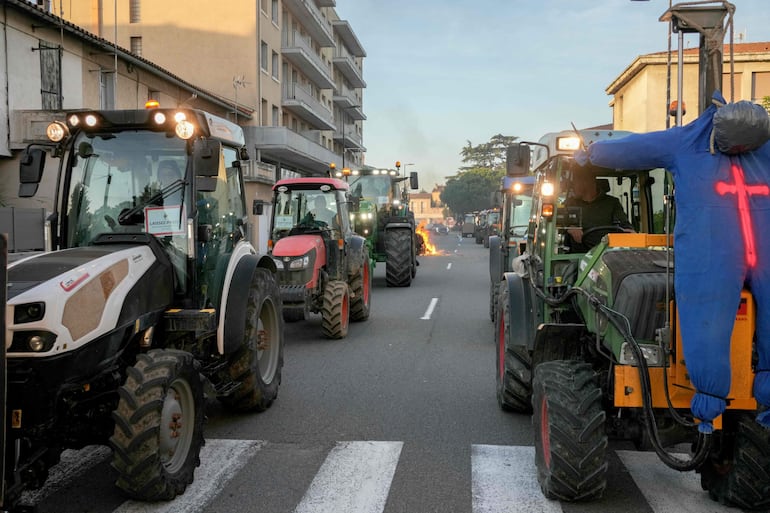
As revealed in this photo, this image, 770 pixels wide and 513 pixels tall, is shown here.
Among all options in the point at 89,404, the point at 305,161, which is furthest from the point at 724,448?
the point at 305,161

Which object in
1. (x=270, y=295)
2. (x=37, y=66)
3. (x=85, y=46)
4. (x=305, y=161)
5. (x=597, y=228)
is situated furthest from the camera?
(x=305, y=161)

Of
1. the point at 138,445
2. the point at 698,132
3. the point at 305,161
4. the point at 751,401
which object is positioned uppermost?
the point at 305,161

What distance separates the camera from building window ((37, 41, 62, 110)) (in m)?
20.8

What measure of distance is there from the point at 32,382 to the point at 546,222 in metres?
4.05

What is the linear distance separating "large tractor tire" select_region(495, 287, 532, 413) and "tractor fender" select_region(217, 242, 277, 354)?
2256 mm

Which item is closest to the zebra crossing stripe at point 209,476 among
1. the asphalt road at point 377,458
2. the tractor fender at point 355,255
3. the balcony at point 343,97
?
the asphalt road at point 377,458

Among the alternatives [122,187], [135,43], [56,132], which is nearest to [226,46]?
[135,43]

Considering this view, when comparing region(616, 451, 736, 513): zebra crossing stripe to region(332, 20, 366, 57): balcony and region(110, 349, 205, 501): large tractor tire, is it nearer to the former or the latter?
region(110, 349, 205, 501): large tractor tire

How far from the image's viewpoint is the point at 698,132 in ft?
12.5

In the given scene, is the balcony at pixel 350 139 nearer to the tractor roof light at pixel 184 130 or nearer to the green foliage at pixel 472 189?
the green foliage at pixel 472 189

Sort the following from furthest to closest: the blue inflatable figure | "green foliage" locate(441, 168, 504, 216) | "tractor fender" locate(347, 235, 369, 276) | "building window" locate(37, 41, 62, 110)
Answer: "green foliage" locate(441, 168, 504, 216)
"building window" locate(37, 41, 62, 110)
"tractor fender" locate(347, 235, 369, 276)
the blue inflatable figure

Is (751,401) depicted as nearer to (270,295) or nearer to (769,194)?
(769,194)

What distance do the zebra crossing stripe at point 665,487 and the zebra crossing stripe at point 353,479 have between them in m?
1.70

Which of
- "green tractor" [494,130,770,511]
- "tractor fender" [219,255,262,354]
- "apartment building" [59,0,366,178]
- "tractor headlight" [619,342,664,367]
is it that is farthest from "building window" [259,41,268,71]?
"tractor headlight" [619,342,664,367]
